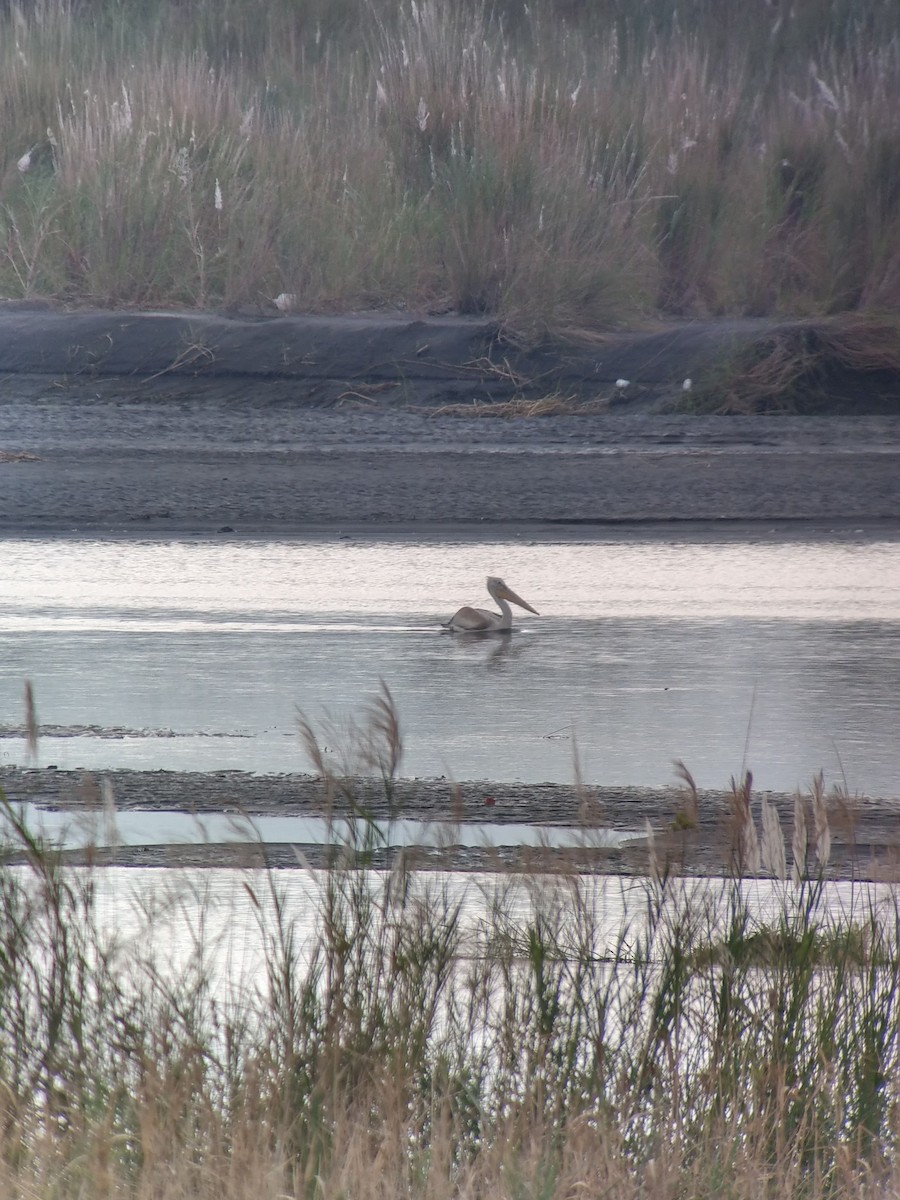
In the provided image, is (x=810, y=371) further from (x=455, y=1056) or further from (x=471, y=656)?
(x=455, y=1056)

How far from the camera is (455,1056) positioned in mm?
3682

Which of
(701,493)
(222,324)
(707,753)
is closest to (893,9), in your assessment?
(222,324)

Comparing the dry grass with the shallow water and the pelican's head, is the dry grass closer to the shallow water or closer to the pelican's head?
the shallow water

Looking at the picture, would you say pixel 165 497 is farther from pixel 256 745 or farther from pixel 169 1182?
pixel 169 1182

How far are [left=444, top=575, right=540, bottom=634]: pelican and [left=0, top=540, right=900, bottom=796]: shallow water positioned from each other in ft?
0.21

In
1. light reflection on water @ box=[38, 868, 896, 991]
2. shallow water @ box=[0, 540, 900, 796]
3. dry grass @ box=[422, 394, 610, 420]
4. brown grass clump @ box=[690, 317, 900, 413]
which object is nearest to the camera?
Result: light reflection on water @ box=[38, 868, 896, 991]

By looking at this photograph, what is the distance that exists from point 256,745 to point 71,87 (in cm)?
1542

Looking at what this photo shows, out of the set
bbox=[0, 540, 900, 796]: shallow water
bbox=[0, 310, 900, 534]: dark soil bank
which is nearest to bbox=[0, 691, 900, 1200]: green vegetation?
bbox=[0, 540, 900, 796]: shallow water

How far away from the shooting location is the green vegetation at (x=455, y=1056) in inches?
127

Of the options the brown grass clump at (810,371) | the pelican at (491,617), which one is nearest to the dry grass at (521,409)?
the brown grass clump at (810,371)

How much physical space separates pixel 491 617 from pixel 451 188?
1081 cm

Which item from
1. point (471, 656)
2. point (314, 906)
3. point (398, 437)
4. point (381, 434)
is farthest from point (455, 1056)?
point (381, 434)

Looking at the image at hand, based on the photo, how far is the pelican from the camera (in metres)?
8.82

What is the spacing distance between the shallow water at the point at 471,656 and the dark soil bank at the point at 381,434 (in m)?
1.28
